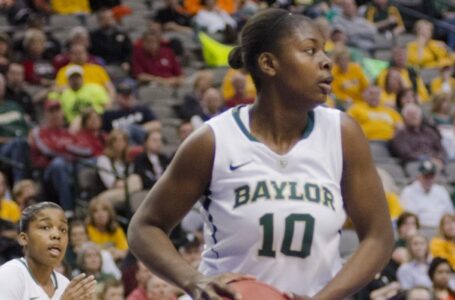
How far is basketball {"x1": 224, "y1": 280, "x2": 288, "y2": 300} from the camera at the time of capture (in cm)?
349

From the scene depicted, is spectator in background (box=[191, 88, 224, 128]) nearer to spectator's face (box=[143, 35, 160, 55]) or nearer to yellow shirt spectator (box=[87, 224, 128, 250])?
spectator's face (box=[143, 35, 160, 55])

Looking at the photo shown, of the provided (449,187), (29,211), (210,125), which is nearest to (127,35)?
(449,187)

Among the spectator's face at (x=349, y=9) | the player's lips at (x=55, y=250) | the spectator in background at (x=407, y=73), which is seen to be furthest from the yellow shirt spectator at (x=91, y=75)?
the player's lips at (x=55, y=250)

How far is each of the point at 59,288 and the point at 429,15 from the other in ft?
43.9

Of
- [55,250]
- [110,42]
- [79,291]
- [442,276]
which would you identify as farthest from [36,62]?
[79,291]

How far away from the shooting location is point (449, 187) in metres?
12.9

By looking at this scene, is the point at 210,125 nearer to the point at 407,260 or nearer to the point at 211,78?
the point at 407,260

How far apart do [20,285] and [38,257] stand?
0.44 feet

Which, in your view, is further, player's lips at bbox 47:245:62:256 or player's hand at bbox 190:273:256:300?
player's lips at bbox 47:245:62:256

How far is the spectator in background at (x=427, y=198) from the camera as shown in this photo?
12.0 meters

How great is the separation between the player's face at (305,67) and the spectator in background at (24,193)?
21.8ft

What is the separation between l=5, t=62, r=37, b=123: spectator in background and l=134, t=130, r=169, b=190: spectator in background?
53.2 inches

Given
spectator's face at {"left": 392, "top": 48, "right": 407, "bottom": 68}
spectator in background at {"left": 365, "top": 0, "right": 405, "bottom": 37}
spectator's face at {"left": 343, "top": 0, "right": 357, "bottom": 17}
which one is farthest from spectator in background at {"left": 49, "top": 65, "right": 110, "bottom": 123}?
spectator in background at {"left": 365, "top": 0, "right": 405, "bottom": 37}

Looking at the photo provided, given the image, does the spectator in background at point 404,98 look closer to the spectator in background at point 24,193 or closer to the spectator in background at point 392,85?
the spectator in background at point 392,85
